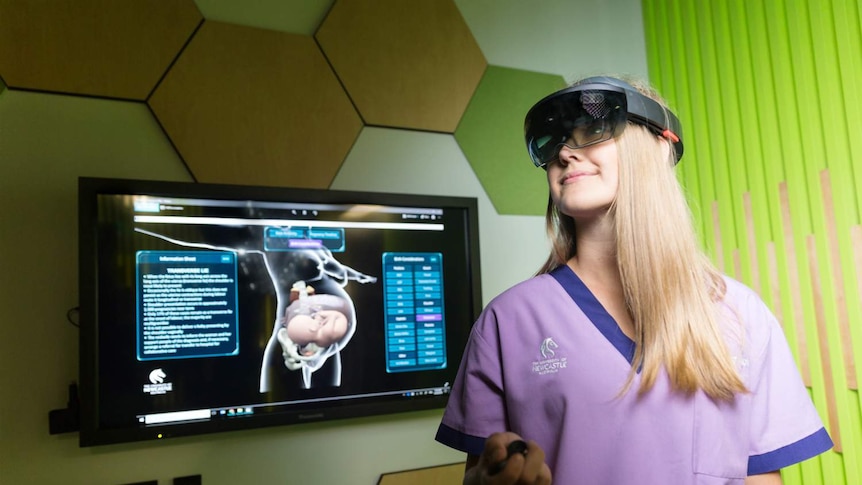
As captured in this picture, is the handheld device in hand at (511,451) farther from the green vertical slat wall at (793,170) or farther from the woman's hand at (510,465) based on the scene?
the green vertical slat wall at (793,170)

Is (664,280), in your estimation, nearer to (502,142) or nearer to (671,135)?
(671,135)

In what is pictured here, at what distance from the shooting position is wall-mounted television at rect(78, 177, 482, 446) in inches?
70.6

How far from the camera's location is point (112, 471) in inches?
72.4

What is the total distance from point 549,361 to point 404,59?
1574mm

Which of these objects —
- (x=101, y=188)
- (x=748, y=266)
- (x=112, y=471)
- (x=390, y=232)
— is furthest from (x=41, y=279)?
(x=748, y=266)

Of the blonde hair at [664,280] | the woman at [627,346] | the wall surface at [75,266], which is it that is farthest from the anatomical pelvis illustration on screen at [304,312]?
the blonde hair at [664,280]

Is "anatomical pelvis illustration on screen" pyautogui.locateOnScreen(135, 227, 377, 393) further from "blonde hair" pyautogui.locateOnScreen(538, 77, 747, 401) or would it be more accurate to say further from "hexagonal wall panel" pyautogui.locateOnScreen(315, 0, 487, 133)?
"blonde hair" pyautogui.locateOnScreen(538, 77, 747, 401)

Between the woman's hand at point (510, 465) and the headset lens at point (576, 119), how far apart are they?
22.4 inches

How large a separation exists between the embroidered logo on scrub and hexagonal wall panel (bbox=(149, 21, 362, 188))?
4.11 ft

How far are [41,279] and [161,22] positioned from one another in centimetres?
88

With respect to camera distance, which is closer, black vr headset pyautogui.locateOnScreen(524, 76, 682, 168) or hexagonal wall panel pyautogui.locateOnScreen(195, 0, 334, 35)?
black vr headset pyautogui.locateOnScreen(524, 76, 682, 168)

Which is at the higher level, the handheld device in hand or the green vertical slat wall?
the green vertical slat wall

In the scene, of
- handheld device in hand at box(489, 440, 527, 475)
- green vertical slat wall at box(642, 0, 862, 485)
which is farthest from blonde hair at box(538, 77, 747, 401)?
green vertical slat wall at box(642, 0, 862, 485)

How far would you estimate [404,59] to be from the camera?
94.3 inches
